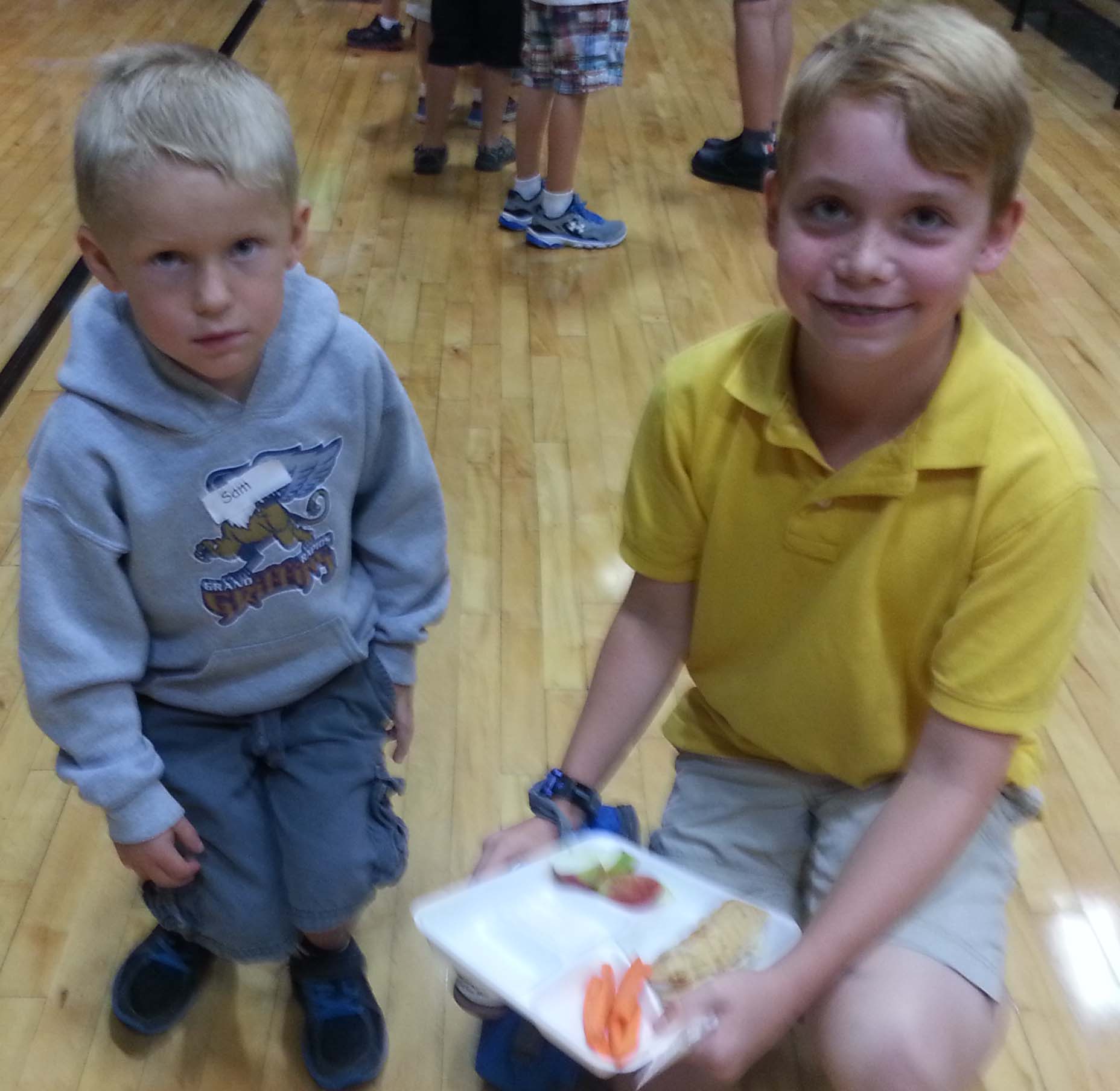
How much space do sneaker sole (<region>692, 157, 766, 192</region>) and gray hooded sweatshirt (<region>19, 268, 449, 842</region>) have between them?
86.4 inches

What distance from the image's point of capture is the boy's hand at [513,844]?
982 millimetres

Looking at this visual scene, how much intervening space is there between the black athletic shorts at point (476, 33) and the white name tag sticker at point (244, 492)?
2.10 meters

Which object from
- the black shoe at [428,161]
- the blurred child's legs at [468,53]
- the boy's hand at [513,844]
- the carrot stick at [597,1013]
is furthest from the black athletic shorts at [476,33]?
the carrot stick at [597,1013]

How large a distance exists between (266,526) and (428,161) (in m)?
2.28

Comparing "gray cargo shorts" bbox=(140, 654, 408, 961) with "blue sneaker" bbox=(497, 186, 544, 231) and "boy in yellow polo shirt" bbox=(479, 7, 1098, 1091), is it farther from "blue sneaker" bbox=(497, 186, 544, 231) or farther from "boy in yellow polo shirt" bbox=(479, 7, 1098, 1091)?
"blue sneaker" bbox=(497, 186, 544, 231)

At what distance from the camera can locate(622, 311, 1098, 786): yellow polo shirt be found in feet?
2.85

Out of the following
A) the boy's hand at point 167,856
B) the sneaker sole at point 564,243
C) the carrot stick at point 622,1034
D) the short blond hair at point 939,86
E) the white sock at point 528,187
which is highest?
the short blond hair at point 939,86

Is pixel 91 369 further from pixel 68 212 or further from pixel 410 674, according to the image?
pixel 68 212

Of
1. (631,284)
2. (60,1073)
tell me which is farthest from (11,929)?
(631,284)

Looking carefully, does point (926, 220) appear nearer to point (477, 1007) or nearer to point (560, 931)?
point (560, 931)

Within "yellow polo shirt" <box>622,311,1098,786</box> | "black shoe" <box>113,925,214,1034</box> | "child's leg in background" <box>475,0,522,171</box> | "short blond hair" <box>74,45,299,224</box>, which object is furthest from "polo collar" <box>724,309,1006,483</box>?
"child's leg in background" <box>475,0,522,171</box>

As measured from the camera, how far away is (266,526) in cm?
100

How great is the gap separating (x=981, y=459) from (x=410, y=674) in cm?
57

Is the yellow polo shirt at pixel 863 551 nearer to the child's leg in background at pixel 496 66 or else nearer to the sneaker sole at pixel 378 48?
the child's leg in background at pixel 496 66
